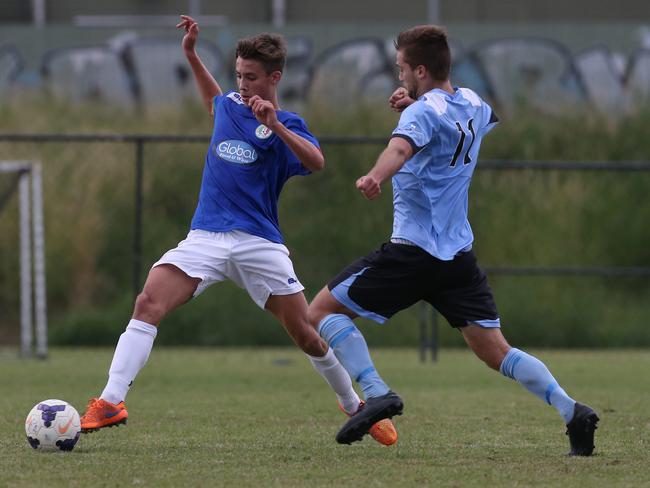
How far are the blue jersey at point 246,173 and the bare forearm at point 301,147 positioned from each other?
0.23m

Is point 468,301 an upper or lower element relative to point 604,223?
upper

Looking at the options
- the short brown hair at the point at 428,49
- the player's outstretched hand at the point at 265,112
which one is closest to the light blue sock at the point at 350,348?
the player's outstretched hand at the point at 265,112

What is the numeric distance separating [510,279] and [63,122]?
296 inches

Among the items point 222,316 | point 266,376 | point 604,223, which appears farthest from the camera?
point 604,223

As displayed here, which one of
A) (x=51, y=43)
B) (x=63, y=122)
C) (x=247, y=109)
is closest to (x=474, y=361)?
(x=247, y=109)

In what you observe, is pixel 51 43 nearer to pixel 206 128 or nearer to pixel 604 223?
pixel 206 128

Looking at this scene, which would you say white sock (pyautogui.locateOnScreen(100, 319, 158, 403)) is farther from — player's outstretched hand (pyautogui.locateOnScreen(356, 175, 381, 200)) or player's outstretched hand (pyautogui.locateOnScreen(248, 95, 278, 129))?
player's outstretched hand (pyautogui.locateOnScreen(356, 175, 381, 200))

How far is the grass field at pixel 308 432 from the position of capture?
517 centimetres

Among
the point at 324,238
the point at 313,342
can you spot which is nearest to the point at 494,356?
the point at 313,342

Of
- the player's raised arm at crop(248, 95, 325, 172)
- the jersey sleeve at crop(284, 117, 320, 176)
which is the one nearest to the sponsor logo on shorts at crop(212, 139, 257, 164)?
the jersey sleeve at crop(284, 117, 320, 176)

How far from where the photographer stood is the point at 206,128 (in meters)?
18.5

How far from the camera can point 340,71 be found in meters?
20.2

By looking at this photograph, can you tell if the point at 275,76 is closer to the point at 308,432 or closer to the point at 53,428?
the point at 308,432

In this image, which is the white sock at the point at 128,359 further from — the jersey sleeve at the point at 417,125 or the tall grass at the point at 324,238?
the tall grass at the point at 324,238
